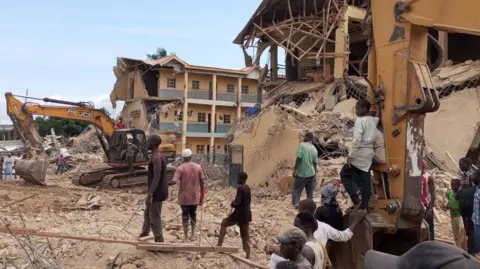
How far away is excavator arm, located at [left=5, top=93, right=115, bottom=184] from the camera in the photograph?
56.1 ft

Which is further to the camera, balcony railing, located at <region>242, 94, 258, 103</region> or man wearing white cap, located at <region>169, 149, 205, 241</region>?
balcony railing, located at <region>242, 94, 258, 103</region>

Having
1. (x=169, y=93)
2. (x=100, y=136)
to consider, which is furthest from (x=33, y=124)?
(x=169, y=93)

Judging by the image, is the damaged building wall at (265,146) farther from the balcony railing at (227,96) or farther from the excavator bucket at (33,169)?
the balcony railing at (227,96)

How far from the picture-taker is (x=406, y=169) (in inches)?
199

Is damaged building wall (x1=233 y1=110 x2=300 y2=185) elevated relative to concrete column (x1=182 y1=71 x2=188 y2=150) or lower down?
lower down

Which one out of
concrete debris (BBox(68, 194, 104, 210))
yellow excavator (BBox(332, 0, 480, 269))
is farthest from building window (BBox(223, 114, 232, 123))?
yellow excavator (BBox(332, 0, 480, 269))

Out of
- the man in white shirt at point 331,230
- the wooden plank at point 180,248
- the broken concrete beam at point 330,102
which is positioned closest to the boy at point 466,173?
the man in white shirt at point 331,230

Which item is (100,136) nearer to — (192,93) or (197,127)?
(192,93)

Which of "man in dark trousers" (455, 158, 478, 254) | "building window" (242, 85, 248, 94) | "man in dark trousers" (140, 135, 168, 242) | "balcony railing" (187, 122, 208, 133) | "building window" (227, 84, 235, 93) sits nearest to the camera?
"man in dark trousers" (455, 158, 478, 254)

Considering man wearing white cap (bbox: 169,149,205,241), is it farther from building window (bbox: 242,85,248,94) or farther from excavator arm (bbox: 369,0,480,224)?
building window (bbox: 242,85,248,94)

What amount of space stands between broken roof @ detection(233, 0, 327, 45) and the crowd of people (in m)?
12.2

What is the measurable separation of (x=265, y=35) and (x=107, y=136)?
26.4 ft

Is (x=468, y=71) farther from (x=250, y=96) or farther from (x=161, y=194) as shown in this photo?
(x=250, y=96)

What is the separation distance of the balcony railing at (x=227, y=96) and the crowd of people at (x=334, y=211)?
3334cm
